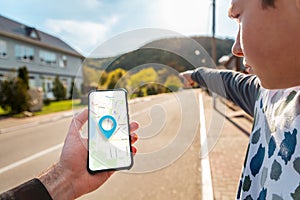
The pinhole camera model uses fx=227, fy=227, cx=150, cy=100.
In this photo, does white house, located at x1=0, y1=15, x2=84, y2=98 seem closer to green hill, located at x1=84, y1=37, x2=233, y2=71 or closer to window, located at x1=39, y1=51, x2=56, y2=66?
window, located at x1=39, y1=51, x2=56, y2=66

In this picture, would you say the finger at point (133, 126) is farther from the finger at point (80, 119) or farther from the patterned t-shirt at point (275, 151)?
the patterned t-shirt at point (275, 151)

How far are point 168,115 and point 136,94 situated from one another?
218mm

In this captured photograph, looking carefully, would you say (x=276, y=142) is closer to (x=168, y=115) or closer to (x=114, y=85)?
(x=168, y=115)

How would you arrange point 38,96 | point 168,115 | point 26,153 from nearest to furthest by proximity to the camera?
point 168,115 < point 26,153 < point 38,96

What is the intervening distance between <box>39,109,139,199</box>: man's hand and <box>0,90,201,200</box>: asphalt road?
0.48 feet

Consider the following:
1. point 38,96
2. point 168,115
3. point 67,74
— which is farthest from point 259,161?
point 67,74

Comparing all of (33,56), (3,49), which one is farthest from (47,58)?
(3,49)

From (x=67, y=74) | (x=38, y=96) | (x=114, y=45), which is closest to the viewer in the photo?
(x=114, y=45)

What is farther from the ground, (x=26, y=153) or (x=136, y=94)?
(x=136, y=94)

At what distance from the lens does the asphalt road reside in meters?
1.21

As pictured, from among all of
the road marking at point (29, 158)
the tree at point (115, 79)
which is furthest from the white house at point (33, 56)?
the tree at point (115, 79)

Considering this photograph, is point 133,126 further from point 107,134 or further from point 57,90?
point 57,90

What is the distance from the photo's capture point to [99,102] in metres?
1.11

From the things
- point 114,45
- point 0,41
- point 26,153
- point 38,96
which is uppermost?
point 0,41
